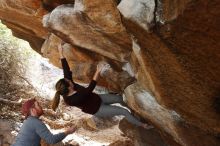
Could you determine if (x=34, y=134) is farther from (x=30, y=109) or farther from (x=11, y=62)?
(x=11, y=62)

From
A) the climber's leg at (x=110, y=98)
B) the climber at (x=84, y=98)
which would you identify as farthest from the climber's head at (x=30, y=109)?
the climber's leg at (x=110, y=98)

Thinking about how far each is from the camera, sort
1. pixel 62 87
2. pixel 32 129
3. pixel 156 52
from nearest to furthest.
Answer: pixel 156 52
pixel 32 129
pixel 62 87

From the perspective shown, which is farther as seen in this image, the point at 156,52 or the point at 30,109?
the point at 30,109

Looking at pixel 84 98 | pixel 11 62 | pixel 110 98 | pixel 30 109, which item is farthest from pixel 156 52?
pixel 11 62

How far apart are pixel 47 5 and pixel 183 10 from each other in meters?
5.89

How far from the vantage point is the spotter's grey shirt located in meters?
6.27

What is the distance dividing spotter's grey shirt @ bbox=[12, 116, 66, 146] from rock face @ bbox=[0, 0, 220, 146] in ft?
5.69

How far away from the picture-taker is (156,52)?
494 centimetres

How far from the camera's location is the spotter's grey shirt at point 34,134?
6266 mm

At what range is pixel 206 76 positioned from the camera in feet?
15.5

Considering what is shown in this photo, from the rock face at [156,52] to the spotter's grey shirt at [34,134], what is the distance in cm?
173

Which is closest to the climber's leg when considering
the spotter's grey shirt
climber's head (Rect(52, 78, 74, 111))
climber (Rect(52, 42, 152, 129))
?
climber (Rect(52, 42, 152, 129))

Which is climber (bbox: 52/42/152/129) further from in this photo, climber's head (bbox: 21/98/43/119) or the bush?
the bush

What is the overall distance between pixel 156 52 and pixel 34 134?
270cm
